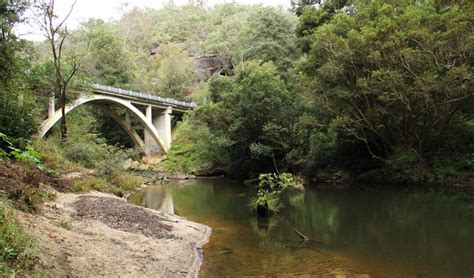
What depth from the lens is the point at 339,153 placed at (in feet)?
89.3

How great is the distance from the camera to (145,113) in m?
45.8

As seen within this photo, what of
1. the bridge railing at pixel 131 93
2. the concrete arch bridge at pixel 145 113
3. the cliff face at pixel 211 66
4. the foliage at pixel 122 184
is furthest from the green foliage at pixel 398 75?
the cliff face at pixel 211 66

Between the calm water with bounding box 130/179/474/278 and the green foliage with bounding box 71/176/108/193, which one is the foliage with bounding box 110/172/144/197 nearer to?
the calm water with bounding box 130/179/474/278

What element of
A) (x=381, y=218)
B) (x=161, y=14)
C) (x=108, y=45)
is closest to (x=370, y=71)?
(x=381, y=218)

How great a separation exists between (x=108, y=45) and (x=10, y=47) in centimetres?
3233

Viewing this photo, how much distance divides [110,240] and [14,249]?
3.15 metres

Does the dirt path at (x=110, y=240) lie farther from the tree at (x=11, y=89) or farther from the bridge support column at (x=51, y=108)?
the bridge support column at (x=51, y=108)

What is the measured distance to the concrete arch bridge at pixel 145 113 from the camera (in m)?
39.5

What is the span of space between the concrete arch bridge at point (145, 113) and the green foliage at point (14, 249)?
1297 inches

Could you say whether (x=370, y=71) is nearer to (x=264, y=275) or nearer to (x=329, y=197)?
(x=329, y=197)

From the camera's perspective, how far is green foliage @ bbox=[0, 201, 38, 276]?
4262mm

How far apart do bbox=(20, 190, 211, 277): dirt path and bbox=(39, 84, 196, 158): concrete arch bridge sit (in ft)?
92.3

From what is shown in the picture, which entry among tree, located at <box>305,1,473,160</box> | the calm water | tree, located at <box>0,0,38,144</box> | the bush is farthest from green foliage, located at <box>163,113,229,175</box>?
the bush

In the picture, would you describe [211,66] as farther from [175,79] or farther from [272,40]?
[272,40]
